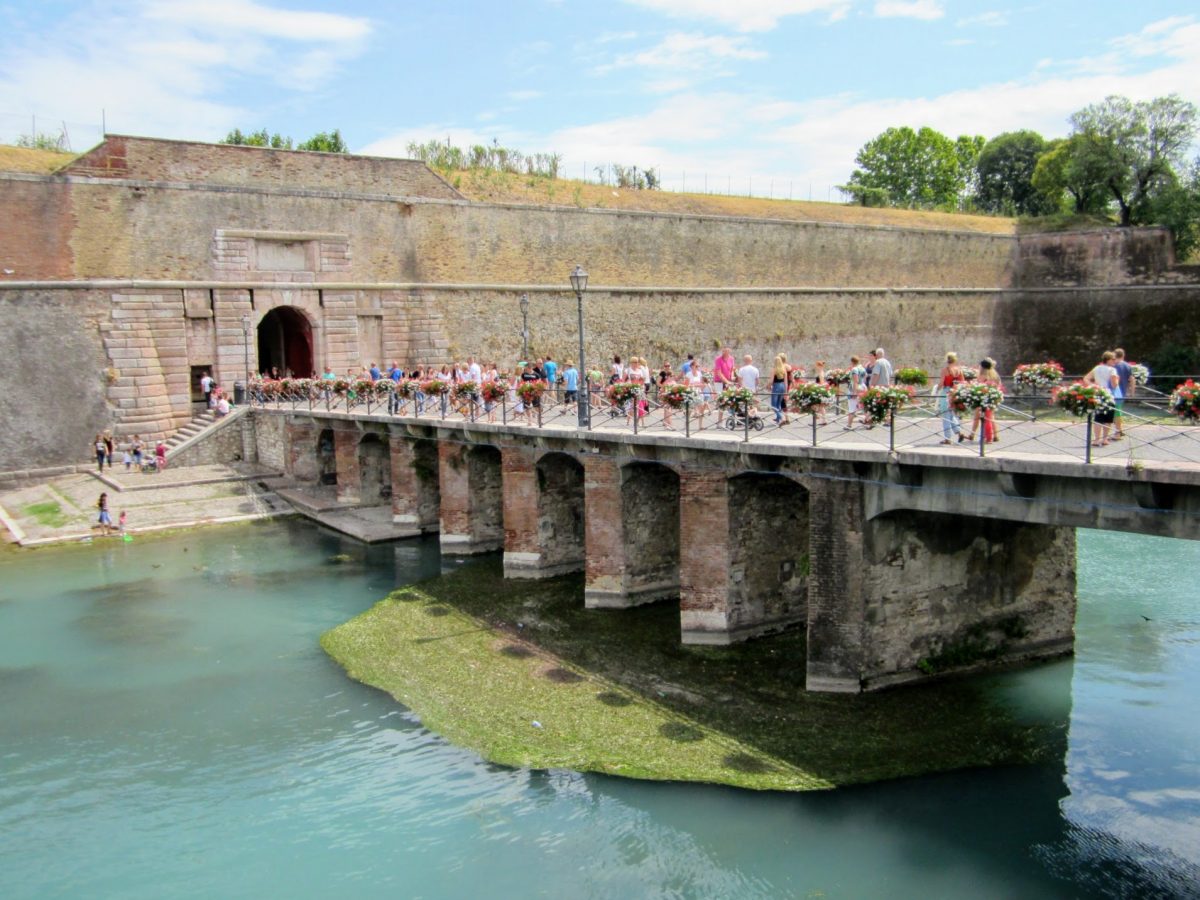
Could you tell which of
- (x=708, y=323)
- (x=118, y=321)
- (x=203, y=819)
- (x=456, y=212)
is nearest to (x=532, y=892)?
(x=203, y=819)

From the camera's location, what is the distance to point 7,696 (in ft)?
41.8

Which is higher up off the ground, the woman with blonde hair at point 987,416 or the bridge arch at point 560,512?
the woman with blonde hair at point 987,416

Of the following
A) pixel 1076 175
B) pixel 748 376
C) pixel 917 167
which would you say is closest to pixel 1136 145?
pixel 1076 175

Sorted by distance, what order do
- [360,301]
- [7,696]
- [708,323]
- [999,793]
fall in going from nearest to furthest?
[999,793], [7,696], [360,301], [708,323]

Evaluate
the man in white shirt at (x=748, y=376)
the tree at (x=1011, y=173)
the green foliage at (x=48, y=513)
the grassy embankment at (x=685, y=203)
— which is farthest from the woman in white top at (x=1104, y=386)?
the tree at (x=1011, y=173)

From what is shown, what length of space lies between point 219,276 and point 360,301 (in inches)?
168

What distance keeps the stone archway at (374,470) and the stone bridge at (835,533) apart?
221 inches

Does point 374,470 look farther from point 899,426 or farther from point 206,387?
point 899,426

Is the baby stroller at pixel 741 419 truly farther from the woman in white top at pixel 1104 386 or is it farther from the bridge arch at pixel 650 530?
the woman in white top at pixel 1104 386

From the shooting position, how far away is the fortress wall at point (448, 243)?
1049 inches

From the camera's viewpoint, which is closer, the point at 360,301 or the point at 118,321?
the point at 118,321

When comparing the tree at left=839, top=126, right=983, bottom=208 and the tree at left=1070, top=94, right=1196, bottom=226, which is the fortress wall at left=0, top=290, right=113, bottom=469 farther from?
the tree at left=839, top=126, right=983, bottom=208

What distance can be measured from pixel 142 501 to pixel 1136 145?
3998 centimetres

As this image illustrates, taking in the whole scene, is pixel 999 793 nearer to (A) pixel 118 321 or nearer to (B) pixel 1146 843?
(B) pixel 1146 843
